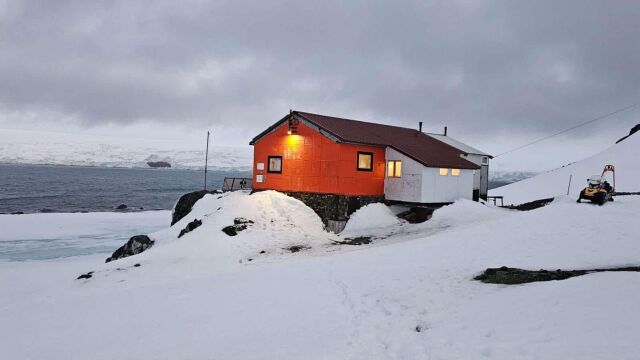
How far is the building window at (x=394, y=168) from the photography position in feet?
88.0

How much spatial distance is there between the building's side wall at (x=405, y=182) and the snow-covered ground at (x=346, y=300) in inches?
165

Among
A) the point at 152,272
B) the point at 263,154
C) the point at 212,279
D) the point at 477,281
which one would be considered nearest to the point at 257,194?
the point at 263,154

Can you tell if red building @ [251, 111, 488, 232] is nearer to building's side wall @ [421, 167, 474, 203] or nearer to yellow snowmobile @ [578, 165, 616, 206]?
building's side wall @ [421, 167, 474, 203]

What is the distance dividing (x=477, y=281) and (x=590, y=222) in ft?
30.9

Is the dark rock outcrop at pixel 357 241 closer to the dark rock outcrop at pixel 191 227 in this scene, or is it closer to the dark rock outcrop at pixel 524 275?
the dark rock outcrop at pixel 191 227

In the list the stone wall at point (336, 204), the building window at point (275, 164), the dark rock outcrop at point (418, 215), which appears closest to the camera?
the dark rock outcrop at point (418, 215)

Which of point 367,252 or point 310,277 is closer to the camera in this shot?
point 310,277

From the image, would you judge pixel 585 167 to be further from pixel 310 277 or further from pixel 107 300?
pixel 107 300

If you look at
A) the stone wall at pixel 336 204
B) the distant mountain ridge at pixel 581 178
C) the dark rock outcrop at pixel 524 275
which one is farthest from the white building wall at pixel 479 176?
the dark rock outcrop at pixel 524 275

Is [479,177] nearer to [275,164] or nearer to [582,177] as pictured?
[275,164]

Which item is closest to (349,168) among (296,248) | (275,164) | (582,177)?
(275,164)

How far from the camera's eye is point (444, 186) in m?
26.5

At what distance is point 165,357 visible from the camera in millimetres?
8281

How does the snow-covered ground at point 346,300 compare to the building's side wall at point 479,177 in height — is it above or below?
below
